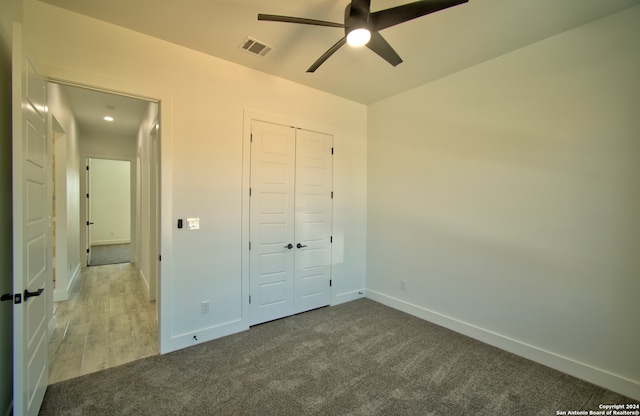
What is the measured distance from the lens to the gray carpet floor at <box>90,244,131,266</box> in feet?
21.5

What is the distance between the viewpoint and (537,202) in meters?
2.61

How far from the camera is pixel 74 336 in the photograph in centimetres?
298

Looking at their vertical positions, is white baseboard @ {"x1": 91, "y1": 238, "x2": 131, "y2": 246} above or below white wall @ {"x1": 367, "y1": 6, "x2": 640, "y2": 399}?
below

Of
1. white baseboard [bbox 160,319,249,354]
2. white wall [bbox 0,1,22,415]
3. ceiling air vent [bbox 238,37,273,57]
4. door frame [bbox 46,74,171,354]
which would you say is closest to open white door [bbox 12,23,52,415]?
white wall [bbox 0,1,22,415]

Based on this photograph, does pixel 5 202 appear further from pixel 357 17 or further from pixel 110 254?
pixel 110 254

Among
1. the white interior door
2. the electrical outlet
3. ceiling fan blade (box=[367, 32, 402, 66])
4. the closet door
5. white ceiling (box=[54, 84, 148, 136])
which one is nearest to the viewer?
ceiling fan blade (box=[367, 32, 402, 66])

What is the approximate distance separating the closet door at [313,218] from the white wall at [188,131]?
2.18 ft

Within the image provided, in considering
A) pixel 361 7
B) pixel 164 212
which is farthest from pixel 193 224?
pixel 361 7

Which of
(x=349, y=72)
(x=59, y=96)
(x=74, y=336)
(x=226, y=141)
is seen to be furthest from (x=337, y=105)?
(x=74, y=336)

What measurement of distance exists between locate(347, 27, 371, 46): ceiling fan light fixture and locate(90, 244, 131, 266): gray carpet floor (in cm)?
727

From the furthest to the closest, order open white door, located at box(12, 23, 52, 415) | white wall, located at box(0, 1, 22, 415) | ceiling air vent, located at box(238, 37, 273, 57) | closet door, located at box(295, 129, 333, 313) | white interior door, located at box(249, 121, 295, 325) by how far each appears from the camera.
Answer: closet door, located at box(295, 129, 333, 313) → white interior door, located at box(249, 121, 295, 325) → ceiling air vent, located at box(238, 37, 273, 57) → white wall, located at box(0, 1, 22, 415) → open white door, located at box(12, 23, 52, 415)

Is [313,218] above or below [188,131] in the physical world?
below

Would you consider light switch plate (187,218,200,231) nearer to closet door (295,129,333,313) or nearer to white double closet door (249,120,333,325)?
white double closet door (249,120,333,325)

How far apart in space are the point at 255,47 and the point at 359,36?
55.5 inches
